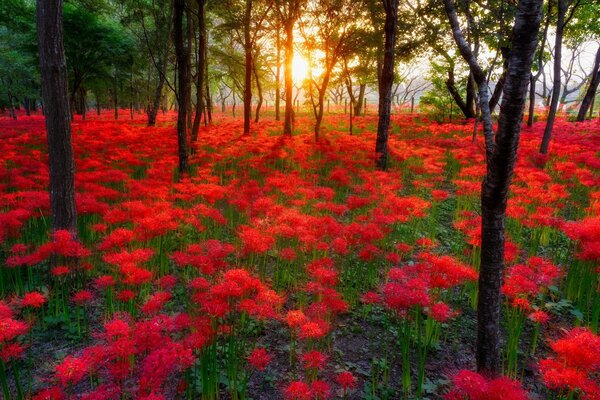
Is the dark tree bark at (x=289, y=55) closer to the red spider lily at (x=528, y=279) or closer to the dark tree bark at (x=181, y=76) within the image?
the dark tree bark at (x=181, y=76)

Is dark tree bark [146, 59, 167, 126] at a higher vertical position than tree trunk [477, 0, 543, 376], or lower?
higher

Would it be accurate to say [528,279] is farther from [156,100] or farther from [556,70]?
[156,100]

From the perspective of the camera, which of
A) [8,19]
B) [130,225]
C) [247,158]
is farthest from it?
[8,19]

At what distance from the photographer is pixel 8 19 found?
77.7ft

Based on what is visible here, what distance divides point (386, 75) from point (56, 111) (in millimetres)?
9997

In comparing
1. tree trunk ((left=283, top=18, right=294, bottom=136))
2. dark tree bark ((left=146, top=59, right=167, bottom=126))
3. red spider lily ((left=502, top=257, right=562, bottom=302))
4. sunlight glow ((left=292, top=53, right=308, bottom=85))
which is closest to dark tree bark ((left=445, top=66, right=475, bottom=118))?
sunlight glow ((left=292, top=53, right=308, bottom=85))

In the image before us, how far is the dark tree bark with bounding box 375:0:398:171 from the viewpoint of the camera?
11.3m

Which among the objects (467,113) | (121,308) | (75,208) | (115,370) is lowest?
(121,308)

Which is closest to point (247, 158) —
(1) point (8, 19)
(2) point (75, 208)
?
(2) point (75, 208)

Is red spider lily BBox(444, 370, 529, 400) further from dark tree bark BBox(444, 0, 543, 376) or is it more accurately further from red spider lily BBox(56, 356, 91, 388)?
red spider lily BBox(56, 356, 91, 388)

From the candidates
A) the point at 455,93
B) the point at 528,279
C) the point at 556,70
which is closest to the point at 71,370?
the point at 528,279

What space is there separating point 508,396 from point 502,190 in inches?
68.2

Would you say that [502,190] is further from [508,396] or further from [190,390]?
[190,390]

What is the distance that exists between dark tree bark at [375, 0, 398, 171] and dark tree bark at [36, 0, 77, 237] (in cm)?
921
